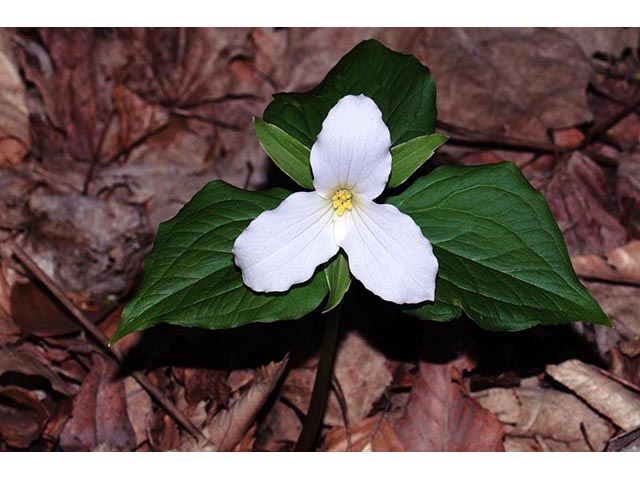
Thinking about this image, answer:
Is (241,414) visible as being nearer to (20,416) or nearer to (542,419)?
(20,416)

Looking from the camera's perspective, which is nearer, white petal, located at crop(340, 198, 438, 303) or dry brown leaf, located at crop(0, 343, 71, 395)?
white petal, located at crop(340, 198, 438, 303)

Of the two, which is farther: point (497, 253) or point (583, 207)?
point (583, 207)

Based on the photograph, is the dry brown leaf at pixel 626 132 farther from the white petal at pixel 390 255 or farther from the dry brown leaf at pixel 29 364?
the dry brown leaf at pixel 29 364

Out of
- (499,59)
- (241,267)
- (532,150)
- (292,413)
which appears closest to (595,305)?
(241,267)

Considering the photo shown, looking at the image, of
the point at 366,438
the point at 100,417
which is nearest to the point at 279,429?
the point at 366,438

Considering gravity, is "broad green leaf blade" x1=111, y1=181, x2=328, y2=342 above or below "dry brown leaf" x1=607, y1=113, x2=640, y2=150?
below

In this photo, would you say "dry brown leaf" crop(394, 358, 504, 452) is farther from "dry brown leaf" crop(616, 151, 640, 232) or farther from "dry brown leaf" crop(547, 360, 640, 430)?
"dry brown leaf" crop(616, 151, 640, 232)

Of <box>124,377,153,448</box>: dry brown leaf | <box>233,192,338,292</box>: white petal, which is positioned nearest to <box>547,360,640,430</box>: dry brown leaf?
<box>233,192,338,292</box>: white petal
